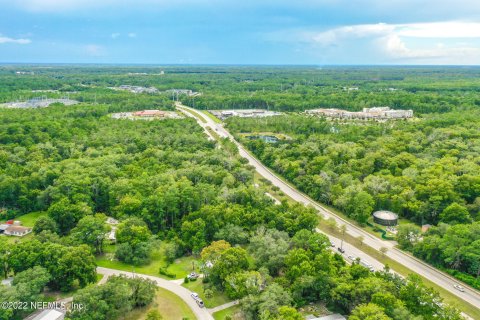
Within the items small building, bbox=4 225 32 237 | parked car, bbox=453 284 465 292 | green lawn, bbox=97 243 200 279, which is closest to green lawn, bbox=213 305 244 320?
green lawn, bbox=97 243 200 279

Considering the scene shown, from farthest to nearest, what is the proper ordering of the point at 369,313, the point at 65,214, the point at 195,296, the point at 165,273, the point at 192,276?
the point at 65,214 < the point at 165,273 < the point at 192,276 < the point at 195,296 < the point at 369,313

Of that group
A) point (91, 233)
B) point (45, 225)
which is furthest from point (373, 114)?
point (45, 225)

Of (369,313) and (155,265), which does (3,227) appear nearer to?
(155,265)

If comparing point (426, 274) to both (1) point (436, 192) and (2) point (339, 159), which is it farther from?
(2) point (339, 159)

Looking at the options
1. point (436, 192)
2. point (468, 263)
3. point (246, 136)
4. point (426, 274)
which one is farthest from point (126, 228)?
point (246, 136)

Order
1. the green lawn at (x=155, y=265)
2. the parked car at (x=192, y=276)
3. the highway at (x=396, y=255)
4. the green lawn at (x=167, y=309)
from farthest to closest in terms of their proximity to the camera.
→ the green lawn at (x=155, y=265) < the parked car at (x=192, y=276) < the highway at (x=396, y=255) < the green lawn at (x=167, y=309)

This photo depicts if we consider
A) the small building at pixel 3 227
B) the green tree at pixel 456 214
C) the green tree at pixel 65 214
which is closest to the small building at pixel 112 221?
the green tree at pixel 65 214

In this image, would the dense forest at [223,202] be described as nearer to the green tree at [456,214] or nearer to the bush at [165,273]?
the green tree at [456,214]
